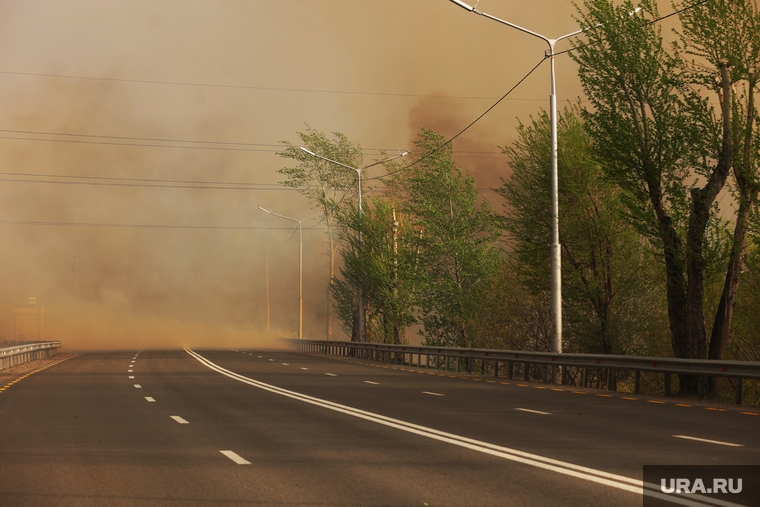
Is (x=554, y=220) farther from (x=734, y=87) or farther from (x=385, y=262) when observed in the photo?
(x=385, y=262)

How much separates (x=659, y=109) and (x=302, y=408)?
13.5 metres

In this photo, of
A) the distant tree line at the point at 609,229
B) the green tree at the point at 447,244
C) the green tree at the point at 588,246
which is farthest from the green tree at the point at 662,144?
the green tree at the point at 447,244

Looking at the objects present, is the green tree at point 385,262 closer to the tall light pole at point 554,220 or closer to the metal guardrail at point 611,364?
the metal guardrail at point 611,364

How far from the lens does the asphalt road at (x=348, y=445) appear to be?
9.07 m

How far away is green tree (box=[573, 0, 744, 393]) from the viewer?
79.4ft

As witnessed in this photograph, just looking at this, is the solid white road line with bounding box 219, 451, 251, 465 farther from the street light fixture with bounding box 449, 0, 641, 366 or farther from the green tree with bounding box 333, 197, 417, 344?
the green tree with bounding box 333, 197, 417, 344

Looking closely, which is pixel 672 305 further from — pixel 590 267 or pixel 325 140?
pixel 325 140

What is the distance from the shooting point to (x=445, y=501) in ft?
27.9

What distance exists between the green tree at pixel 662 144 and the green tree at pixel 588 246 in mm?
8920

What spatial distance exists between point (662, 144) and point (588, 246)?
36.9 ft

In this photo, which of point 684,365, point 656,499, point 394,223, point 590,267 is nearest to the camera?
point 656,499

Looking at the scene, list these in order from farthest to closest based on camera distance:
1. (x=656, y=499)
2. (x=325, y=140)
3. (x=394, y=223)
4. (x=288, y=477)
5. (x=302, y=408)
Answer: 1. (x=325, y=140)
2. (x=394, y=223)
3. (x=302, y=408)
4. (x=288, y=477)
5. (x=656, y=499)

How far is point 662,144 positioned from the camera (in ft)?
83.3

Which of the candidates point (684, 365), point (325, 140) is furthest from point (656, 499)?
point (325, 140)
